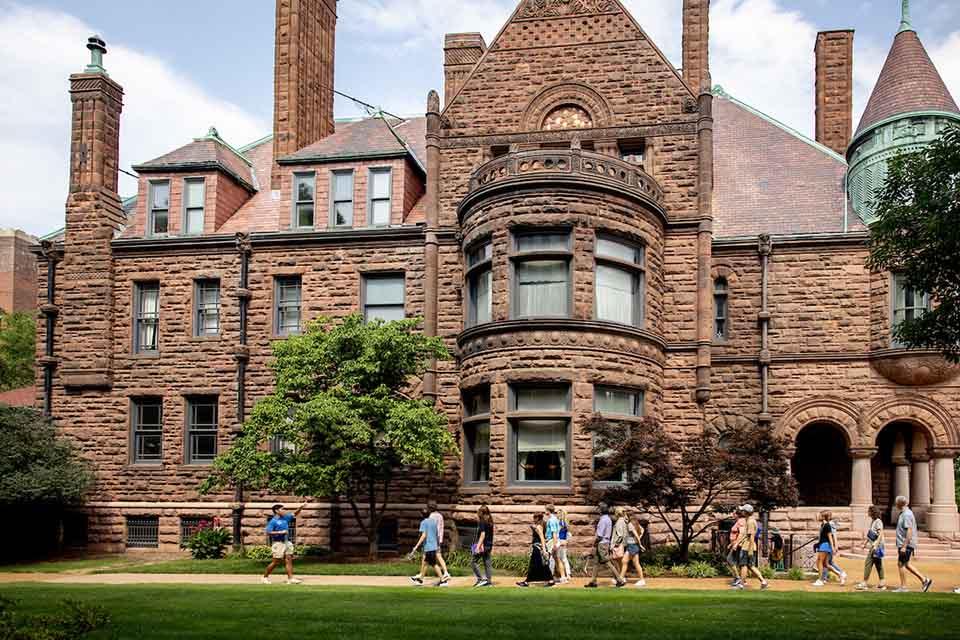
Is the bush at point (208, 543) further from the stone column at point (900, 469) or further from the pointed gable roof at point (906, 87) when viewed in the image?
the pointed gable roof at point (906, 87)

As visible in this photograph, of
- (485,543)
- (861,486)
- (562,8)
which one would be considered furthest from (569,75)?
(485,543)

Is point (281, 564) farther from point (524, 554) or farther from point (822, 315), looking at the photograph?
point (822, 315)

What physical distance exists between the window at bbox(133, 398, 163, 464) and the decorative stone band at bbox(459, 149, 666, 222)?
11945 mm

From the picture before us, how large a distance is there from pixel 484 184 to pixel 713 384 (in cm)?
877

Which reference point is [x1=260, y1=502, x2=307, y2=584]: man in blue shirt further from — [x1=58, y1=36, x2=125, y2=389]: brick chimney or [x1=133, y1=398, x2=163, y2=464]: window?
[x1=58, y1=36, x2=125, y2=389]: brick chimney

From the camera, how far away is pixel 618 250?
26094 mm

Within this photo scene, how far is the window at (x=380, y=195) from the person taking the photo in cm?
2992

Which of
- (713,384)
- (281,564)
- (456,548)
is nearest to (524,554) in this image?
(456,548)

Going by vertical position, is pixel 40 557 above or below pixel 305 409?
below

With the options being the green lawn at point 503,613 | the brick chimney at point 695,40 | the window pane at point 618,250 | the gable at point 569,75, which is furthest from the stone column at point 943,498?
the brick chimney at point 695,40

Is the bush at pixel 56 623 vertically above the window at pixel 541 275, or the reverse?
the window at pixel 541 275

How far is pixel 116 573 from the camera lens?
78.5 feet

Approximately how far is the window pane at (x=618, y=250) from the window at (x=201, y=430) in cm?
1257

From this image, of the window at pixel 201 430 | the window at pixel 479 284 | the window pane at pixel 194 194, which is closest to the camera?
the window at pixel 479 284
